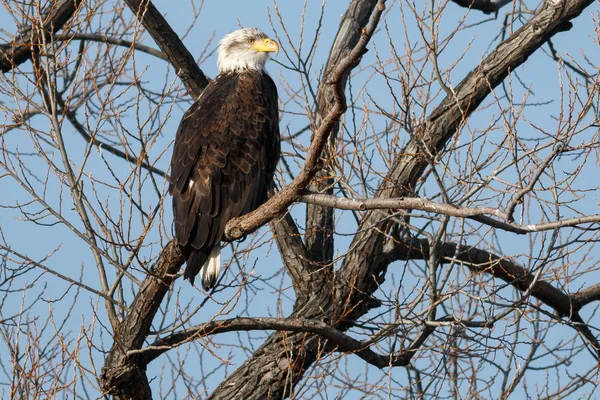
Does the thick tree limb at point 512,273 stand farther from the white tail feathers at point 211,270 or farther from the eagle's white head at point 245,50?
the eagle's white head at point 245,50

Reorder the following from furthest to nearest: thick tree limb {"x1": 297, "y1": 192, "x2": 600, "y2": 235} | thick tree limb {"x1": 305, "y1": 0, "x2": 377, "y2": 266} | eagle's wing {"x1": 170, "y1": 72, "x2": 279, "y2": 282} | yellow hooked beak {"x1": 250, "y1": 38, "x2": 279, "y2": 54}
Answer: thick tree limb {"x1": 305, "y1": 0, "x2": 377, "y2": 266}, yellow hooked beak {"x1": 250, "y1": 38, "x2": 279, "y2": 54}, eagle's wing {"x1": 170, "y1": 72, "x2": 279, "y2": 282}, thick tree limb {"x1": 297, "y1": 192, "x2": 600, "y2": 235}

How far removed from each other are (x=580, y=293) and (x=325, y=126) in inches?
159

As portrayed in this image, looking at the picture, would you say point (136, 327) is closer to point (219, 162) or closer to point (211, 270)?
point (211, 270)

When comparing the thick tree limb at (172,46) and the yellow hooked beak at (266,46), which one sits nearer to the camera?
the yellow hooked beak at (266,46)

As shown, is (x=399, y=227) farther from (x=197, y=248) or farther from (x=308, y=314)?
A: (x=197, y=248)

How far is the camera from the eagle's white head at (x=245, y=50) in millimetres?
7277

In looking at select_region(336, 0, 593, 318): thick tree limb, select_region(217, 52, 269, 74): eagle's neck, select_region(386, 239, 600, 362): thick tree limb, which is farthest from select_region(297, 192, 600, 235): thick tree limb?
select_region(217, 52, 269, 74): eagle's neck

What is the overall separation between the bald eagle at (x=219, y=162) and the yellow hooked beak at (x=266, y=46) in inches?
16.3

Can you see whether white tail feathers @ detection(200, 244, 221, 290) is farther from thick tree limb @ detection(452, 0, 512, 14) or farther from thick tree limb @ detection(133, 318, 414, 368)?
thick tree limb @ detection(452, 0, 512, 14)

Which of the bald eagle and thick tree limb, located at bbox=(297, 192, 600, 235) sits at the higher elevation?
the bald eagle

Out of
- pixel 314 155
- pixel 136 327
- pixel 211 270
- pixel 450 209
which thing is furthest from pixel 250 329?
pixel 450 209

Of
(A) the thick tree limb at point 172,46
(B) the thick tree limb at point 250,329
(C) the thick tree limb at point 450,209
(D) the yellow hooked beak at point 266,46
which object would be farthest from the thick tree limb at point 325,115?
(C) the thick tree limb at point 450,209

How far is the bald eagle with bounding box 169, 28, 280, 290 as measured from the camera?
240 inches

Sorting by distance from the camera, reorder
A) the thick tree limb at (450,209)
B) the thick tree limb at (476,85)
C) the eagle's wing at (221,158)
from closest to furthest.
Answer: the thick tree limb at (450,209)
the eagle's wing at (221,158)
the thick tree limb at (476,85)
